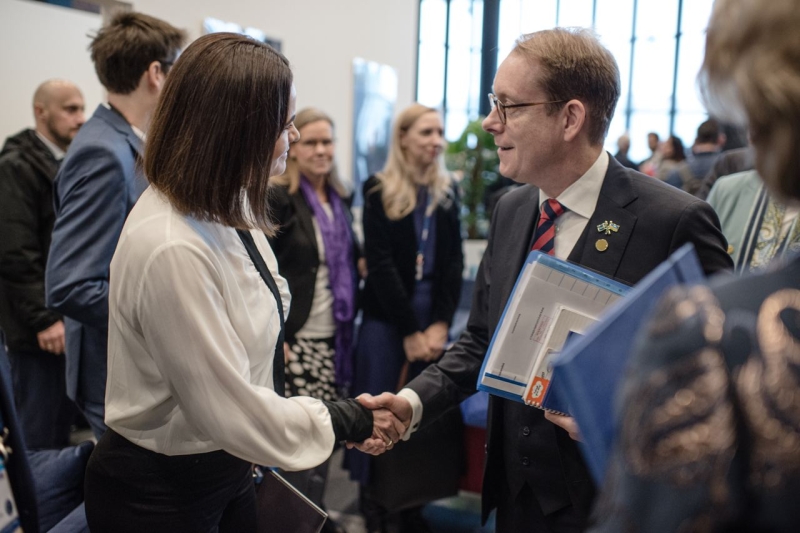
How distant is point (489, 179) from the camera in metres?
7.68

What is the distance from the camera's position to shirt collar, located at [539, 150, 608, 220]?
1645mm

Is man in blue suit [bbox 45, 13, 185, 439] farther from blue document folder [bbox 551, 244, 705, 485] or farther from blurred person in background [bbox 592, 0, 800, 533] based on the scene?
blurred person in background [bbox 592, 0, 800, 533]

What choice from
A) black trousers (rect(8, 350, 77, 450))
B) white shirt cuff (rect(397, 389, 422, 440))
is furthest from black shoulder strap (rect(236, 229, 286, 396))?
black trousers (rect(8, 350, 77, 450))

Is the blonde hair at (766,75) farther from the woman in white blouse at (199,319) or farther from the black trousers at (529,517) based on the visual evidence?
the black trousers at (529,517)

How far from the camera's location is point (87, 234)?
199 centimetres

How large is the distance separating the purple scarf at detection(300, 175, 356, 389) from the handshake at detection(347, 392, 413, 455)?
1.58 meters

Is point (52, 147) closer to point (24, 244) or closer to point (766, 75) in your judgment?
point (24, 244)

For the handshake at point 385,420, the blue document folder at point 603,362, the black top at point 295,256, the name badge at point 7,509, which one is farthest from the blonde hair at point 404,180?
the blue document folder at point 603,362

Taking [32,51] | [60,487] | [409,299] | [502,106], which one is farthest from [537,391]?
[32,51]

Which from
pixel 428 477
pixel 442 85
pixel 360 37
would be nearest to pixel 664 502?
pixel 428 477

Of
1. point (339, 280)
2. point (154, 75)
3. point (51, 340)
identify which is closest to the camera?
point (154, 75)

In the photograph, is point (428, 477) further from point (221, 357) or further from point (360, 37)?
point (360, 37)

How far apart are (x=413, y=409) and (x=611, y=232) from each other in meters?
0.67

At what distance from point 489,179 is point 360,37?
2.17 m
